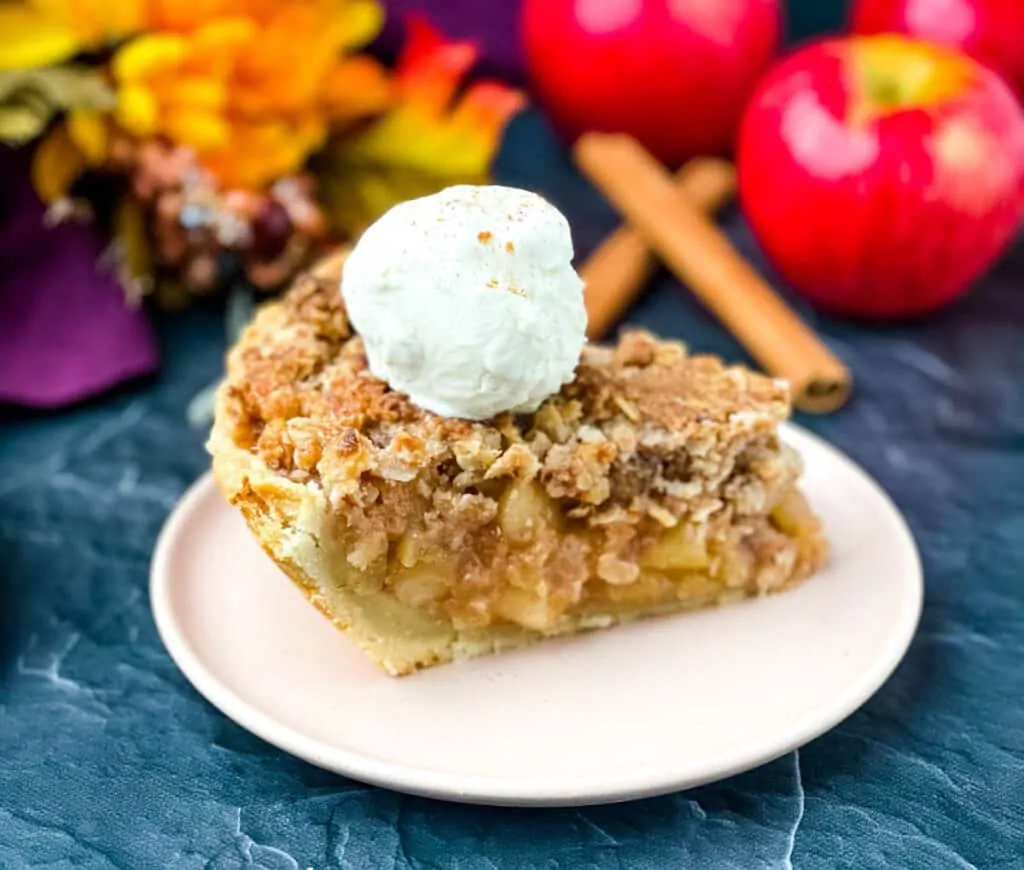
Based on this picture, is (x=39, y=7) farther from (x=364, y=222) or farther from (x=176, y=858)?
(x=176, y=858)

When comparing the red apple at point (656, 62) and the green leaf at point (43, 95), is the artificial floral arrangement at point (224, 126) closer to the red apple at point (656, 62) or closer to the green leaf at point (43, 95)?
the green leaf at point (43, 95)

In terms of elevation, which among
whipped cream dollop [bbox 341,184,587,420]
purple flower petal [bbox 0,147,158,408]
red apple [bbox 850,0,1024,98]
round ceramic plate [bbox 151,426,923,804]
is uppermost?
whipped cream dollop [bbox 341,184,587,420]

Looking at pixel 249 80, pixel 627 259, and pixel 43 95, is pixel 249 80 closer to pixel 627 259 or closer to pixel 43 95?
pixel 43 95

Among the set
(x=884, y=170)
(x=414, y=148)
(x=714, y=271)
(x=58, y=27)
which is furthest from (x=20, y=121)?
(x=884, y=170)

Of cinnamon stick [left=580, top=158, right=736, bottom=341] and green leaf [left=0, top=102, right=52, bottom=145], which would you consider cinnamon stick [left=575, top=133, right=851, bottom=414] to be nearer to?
cinnamon stick [left=580, top=158, right=736, bottom=341]

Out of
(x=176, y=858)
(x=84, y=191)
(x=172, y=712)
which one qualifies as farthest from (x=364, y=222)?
(x=176, y=858)

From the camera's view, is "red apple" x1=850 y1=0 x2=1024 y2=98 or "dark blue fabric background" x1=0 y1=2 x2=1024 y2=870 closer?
"dark blue fabric background" x1=0 y1=2 x2=1024 y2=870

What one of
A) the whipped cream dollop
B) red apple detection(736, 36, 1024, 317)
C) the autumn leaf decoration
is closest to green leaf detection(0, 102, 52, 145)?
the autumn leaf decoration
